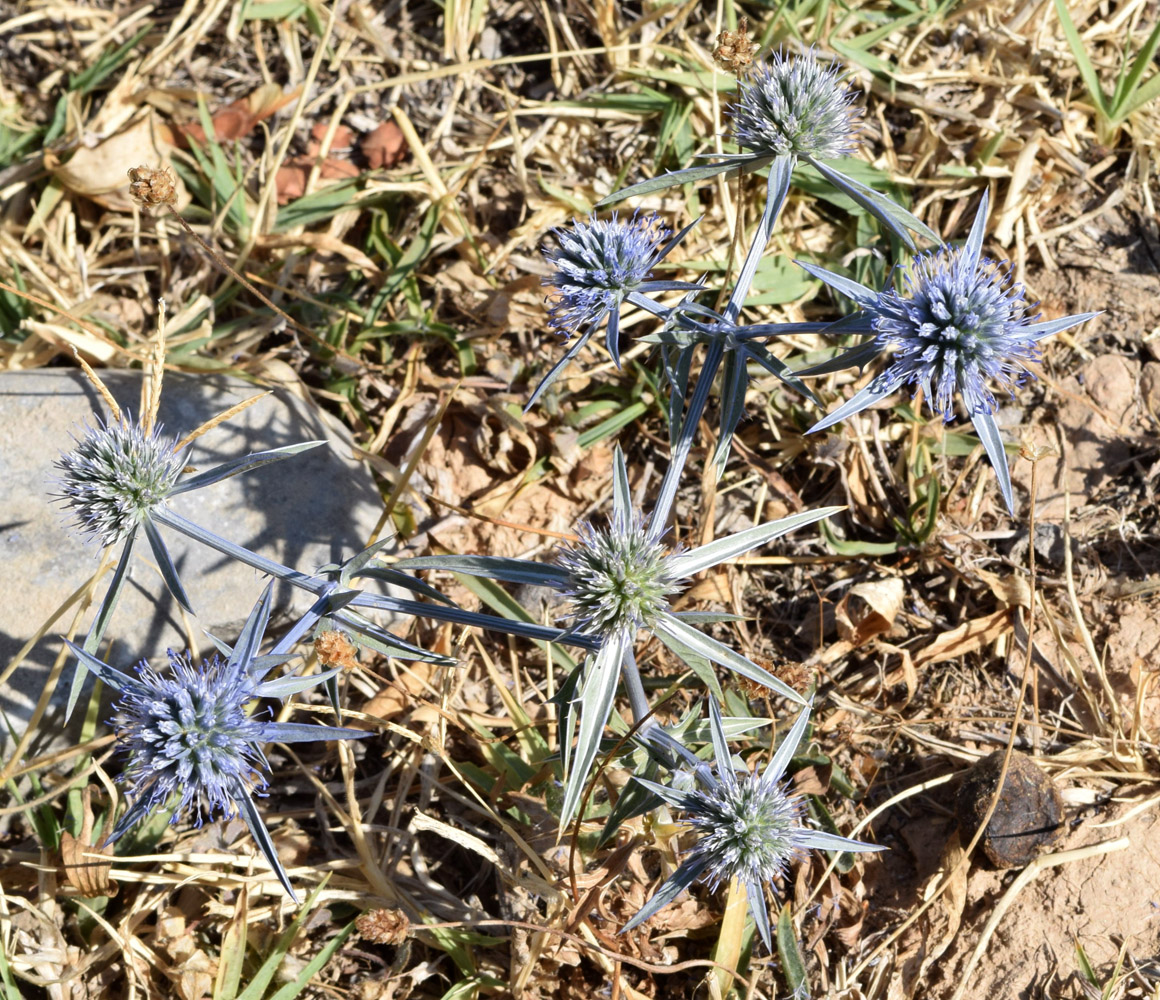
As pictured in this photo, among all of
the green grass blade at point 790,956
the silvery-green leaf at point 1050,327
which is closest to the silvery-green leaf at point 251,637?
the green grass blade at point 790,956

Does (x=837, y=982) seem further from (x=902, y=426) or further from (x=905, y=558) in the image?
(x=902, y=426)

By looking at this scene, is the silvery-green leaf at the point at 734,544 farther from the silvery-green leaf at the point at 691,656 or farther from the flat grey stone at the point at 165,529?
the flat grey stone at the point at 165,529

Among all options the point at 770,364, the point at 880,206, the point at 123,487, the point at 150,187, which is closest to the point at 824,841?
the point at 770,364

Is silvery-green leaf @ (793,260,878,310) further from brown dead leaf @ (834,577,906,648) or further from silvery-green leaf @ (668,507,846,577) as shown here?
brown dead leaf @ (834,577,906,648)

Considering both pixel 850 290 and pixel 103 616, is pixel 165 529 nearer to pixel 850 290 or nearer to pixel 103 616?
pixel 103 616

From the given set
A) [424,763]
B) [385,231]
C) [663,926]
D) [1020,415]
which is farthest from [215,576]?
[1020,415]

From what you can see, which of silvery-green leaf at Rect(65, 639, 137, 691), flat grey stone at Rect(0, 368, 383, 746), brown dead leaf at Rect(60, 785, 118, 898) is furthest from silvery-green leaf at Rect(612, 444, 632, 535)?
brown dead leaf at Rect(60, 785, 118, 898)
